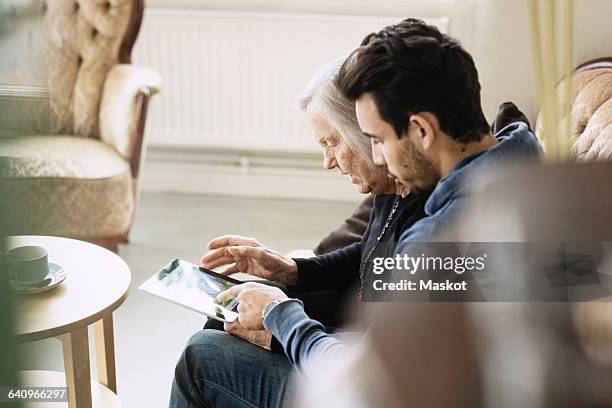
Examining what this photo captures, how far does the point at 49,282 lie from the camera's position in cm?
153

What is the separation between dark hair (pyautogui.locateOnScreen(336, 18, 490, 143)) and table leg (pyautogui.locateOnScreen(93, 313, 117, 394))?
2.88 ft

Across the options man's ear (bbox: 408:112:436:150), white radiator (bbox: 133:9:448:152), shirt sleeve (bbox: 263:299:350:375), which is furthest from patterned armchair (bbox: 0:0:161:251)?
man's ear (bbox: 408:112:436:150)

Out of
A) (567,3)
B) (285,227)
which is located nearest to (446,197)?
(567,3)

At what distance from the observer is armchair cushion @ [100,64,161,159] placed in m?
2.72

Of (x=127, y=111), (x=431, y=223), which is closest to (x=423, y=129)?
(x=431, y=223)

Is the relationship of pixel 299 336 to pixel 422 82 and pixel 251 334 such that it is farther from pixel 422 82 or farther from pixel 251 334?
pixel 422 82

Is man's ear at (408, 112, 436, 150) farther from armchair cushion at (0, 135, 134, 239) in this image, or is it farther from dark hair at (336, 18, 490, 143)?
armchair cushion at (0, 135, 134, 239)

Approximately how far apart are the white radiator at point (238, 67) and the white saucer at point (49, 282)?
66.9 inches

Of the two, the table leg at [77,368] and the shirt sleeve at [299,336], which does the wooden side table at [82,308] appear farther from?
the shirt sleeve at [299,336]

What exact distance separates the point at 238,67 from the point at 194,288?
183 cm

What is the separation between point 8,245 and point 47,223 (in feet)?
7.07

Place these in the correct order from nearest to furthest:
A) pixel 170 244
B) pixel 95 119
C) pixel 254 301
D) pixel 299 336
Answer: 1. pixel 299 336
2. pixel 254 301
3. pixel 95 119
4. pixel 170 244

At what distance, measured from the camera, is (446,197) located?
108cm

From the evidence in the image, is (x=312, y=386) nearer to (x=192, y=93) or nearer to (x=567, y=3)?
(x=567, y=3)
